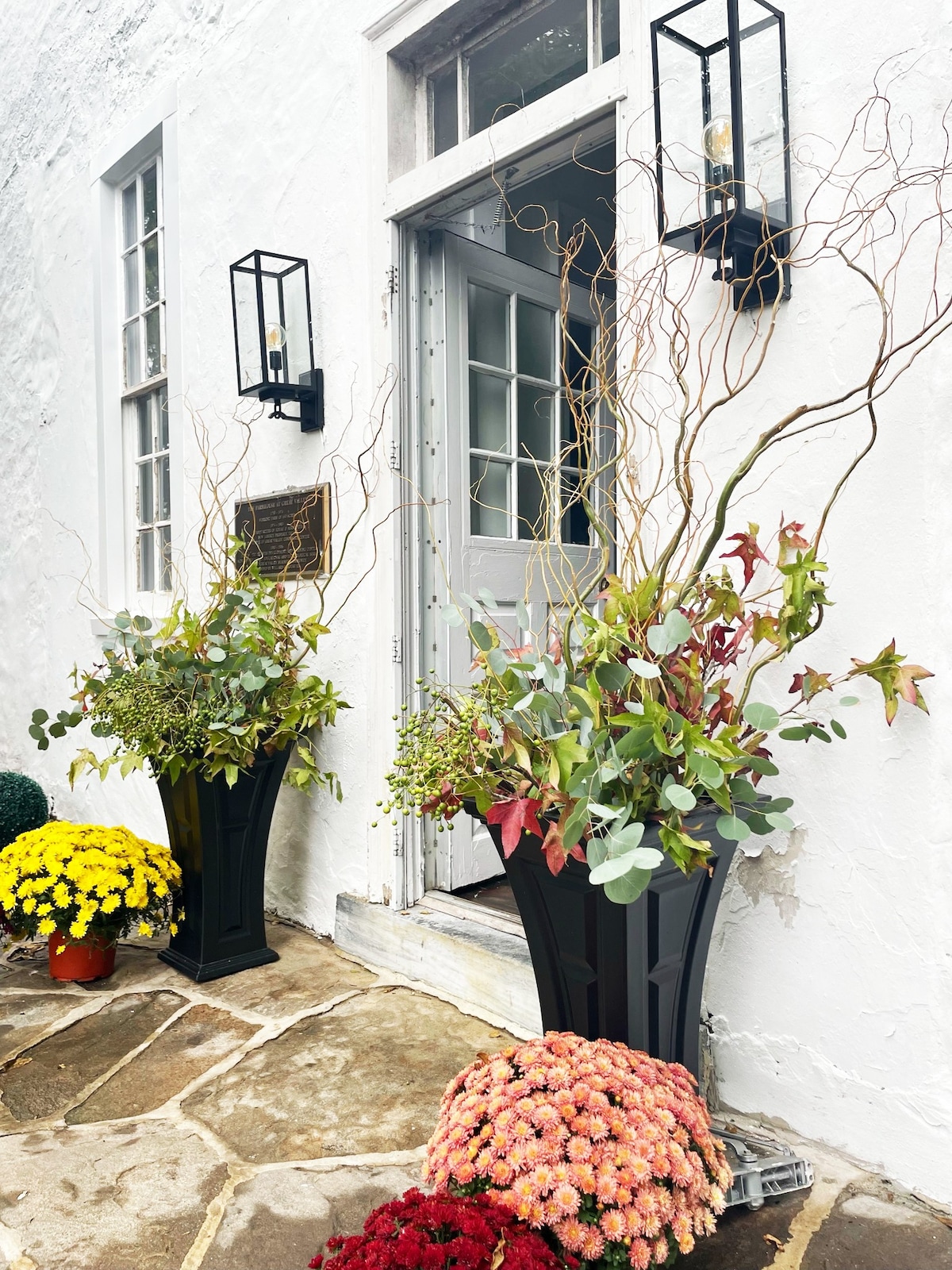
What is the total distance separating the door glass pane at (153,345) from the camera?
452cm

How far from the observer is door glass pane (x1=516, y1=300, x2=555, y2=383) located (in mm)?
3695

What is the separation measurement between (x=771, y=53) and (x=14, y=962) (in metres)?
3.62

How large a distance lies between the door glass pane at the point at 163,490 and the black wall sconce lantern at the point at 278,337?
123 cm

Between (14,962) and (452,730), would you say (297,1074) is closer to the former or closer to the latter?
(452,730)

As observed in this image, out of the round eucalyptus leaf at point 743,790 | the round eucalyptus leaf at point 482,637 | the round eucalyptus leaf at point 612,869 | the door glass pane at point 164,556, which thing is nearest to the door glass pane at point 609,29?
the round eucalyptus leaf at point 482,637

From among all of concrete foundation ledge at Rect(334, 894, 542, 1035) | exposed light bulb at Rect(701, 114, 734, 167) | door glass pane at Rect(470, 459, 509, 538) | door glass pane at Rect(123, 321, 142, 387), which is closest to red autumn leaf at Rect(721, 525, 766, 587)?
exposed light bulb at Rect(701, 114, 734, 167)

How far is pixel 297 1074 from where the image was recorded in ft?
7.98

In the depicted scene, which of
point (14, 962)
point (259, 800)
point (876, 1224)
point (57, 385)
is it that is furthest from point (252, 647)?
point (57, 385)

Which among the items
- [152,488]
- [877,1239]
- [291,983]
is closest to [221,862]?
[291,983]

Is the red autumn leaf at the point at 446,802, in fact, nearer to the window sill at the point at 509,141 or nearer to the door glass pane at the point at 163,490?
the window sill at the point at 509,141

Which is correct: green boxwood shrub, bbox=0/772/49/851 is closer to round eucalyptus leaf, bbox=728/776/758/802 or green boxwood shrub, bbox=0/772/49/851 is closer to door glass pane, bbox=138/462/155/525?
door glass pane, bbox=138/462/155/525

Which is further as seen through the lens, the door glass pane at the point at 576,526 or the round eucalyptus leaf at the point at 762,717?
the door glass pane at the point at 576,526

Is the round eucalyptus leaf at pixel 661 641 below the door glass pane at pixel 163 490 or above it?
below

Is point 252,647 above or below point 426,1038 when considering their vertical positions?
above
